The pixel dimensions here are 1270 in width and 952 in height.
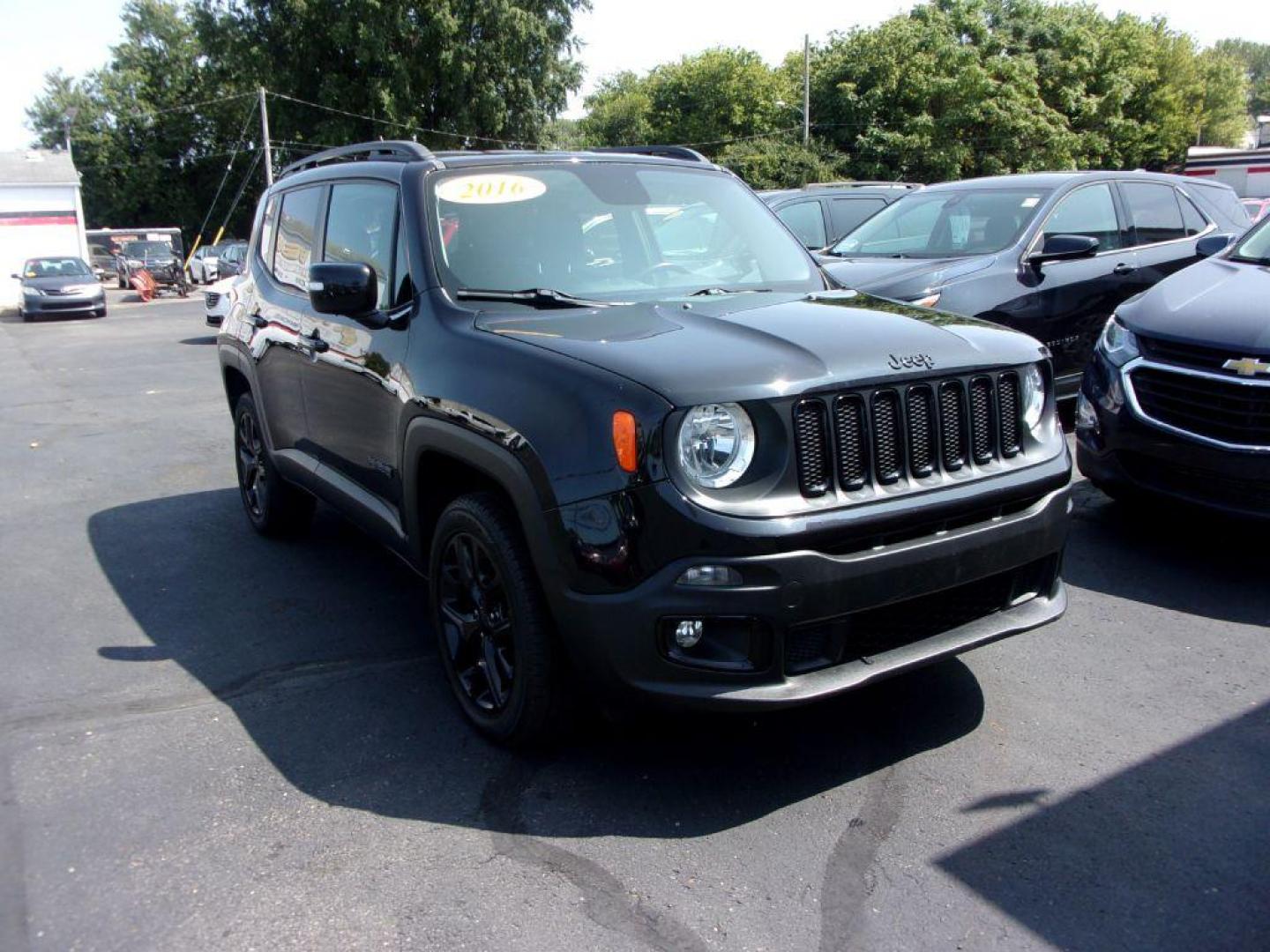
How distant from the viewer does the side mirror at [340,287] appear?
391cm

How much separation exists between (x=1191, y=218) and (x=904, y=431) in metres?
6.97

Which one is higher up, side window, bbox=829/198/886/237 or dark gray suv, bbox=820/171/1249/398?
side window, bbox=829/198/886/237

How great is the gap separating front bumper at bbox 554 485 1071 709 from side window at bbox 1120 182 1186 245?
598 cm

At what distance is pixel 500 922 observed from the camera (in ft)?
8.95

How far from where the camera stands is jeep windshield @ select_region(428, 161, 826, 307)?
3961 mm

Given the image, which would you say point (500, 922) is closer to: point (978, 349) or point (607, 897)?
point (607, 897)

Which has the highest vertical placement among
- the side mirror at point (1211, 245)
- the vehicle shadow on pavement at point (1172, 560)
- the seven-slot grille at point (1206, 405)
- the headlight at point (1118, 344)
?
the side mirror at point (1211, 245)

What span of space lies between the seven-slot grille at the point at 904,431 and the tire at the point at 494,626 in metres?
0.90

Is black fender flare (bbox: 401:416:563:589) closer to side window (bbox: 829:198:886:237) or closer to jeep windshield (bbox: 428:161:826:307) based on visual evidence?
jeep windshield (bbox: 428:161:826:307)

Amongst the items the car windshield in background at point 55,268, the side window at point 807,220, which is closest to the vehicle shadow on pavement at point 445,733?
the side window at point 807,220

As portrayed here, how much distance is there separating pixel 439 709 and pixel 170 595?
206 centimetres

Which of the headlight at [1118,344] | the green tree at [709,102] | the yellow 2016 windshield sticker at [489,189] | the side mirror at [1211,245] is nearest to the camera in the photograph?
the yellow 2016 windshield sticker at [489,189]

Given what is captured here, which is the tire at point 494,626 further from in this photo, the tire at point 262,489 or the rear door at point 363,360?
the tire at point 262,489

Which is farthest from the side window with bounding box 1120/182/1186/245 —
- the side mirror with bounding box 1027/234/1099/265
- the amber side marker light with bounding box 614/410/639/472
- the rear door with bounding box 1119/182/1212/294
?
the amber side marker light with bounding box 614/410/639/472
